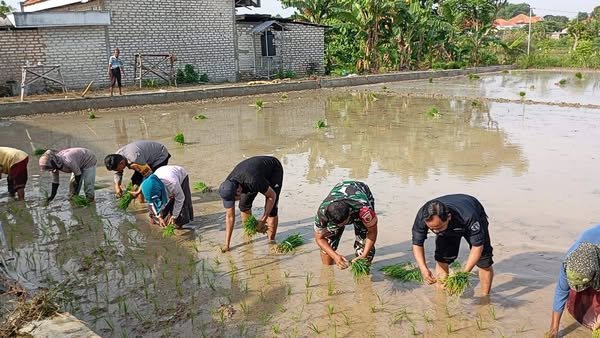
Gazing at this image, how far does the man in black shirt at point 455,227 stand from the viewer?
12.1ft

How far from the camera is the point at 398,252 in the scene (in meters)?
5.20

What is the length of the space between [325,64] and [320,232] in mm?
23369

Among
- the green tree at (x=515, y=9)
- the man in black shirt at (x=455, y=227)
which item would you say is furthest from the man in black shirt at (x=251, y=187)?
the green tree at (x=515, y=9)

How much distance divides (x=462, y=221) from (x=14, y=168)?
18.3ft

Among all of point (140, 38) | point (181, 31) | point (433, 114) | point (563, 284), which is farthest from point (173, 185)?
point (181, 31)

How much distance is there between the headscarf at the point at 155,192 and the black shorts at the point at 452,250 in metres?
2.87

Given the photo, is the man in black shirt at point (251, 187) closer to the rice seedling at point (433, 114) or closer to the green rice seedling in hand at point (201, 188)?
the green rice seedling in hand at point (201, 188)

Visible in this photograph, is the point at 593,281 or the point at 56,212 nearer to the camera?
the point at 593,281

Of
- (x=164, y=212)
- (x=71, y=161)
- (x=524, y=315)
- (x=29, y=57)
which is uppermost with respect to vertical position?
(x=29, y=57)

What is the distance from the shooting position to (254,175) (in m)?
4.98

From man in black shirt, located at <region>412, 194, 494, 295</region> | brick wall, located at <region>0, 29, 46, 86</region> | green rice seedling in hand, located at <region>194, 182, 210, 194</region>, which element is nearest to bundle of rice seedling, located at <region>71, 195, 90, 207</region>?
green rice seedling in hand, located at <region>194, 182, 210, 194</region>

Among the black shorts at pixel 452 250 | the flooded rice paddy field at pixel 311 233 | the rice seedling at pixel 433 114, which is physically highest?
the black shorts at pixel 452 250

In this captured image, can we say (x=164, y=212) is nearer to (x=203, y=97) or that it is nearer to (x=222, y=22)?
(x=203, y=97)

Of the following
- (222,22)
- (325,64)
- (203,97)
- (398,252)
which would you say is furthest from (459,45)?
(398,252)
